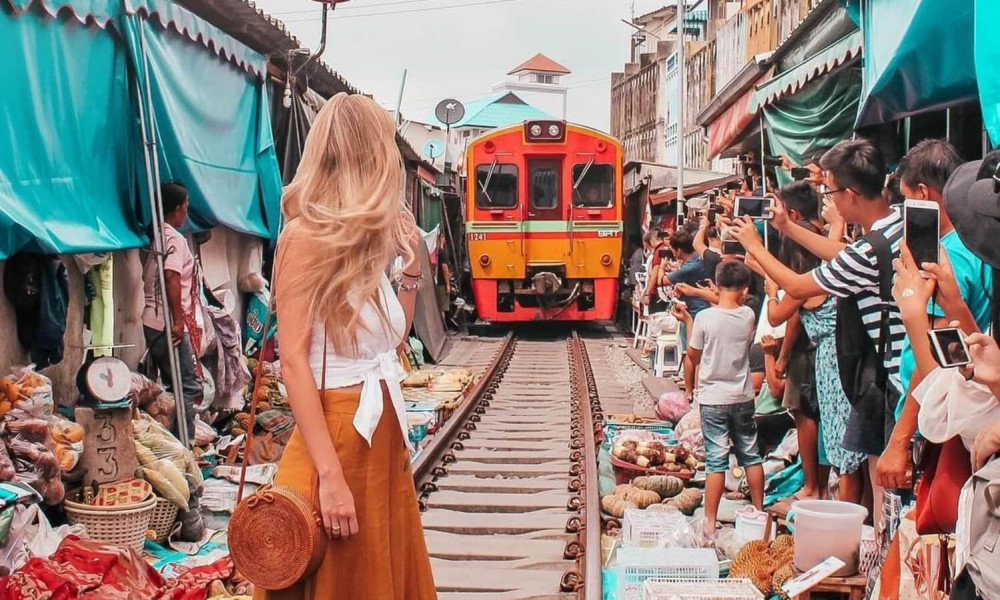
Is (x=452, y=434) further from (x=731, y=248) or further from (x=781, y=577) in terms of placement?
(x=781, y=577)

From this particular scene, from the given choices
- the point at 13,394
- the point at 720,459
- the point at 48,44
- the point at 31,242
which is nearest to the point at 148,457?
the point at 13,394

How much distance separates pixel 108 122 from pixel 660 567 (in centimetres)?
412

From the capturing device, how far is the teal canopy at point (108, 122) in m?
5.47

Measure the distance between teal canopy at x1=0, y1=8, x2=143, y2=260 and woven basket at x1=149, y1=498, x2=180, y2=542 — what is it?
1386mm

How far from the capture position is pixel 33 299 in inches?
223

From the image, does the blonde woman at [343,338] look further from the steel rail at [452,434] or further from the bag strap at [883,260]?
the steel rail at [452,434]

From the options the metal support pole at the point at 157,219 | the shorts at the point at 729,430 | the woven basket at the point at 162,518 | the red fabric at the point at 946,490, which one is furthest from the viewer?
the metal support pole at the point at 157,219

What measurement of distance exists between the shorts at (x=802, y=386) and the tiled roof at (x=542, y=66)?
62358mm

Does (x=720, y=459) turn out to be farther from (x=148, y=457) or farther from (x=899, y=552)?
(x=148, y=457)

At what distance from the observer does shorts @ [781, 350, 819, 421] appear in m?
5.76

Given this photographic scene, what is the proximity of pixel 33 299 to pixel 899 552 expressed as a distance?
4371 mm

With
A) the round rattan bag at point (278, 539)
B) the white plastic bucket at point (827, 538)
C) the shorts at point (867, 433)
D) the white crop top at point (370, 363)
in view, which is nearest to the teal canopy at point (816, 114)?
the shorts at point (867, 433)

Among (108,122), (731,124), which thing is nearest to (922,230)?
(108,122)

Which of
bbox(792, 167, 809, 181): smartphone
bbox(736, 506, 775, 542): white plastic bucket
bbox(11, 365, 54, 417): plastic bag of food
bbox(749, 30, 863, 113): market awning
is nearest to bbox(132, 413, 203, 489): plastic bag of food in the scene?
bbox(11, 365, 54, 417): plastic bag of food
